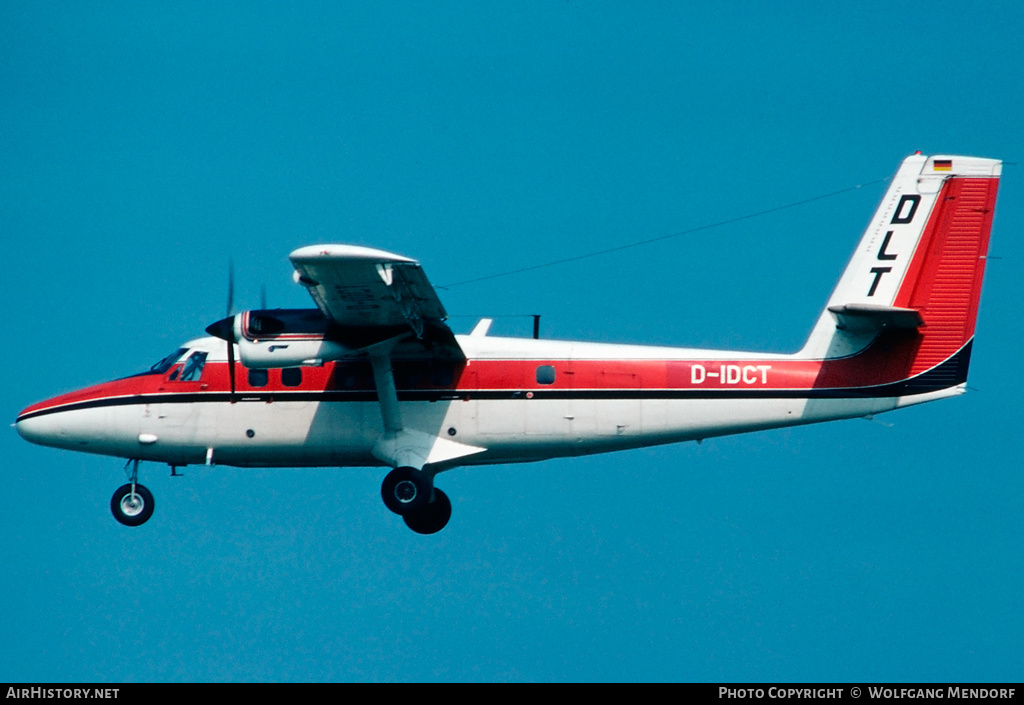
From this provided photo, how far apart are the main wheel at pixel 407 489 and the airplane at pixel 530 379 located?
24mm

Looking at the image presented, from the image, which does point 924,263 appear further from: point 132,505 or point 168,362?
point 132,505

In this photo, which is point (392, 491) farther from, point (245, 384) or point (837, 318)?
point (837, 318)

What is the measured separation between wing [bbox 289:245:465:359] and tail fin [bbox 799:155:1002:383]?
625 cm

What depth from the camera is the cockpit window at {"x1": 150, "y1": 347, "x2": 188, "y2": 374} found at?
86.9 ft

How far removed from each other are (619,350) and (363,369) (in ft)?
14.5

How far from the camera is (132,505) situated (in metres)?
26.7

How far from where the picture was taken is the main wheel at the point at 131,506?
87.5 ft

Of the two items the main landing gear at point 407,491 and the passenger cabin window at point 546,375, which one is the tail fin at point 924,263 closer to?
the passenger cabin window at point 546,375

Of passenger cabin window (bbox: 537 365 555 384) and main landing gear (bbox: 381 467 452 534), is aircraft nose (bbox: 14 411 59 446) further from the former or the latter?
passenger cabin window (bbox: 537 365 555 384)

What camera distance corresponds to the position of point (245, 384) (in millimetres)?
26031

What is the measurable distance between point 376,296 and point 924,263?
918 cm

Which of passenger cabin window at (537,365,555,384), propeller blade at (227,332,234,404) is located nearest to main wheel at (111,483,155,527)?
propeller blade at (227,332,234,404)

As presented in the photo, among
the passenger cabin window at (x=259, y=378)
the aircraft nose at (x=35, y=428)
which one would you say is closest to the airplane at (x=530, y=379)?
the passenger cabin window at (x=259, y=378)
